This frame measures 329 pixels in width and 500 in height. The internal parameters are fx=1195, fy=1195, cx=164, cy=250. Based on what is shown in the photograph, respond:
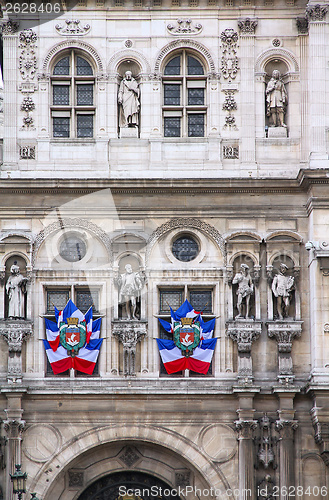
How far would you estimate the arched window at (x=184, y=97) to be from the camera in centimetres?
3600

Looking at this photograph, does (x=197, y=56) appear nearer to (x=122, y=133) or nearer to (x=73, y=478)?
(x=122, y=133)

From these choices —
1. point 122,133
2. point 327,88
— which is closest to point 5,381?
point 122,133

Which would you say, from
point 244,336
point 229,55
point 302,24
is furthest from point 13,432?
point 302,24

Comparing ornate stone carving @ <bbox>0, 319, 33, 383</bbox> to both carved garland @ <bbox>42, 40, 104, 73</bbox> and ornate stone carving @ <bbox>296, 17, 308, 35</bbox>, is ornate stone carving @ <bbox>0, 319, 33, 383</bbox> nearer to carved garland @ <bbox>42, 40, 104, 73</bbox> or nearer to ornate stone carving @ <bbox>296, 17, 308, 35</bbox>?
carved garland @ <bbox>42, 40, 104, 73</bbox>

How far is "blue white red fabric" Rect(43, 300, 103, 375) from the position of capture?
3431 centimetres

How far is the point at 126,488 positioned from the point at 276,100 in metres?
12.3

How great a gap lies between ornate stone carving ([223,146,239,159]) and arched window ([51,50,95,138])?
13.3ft

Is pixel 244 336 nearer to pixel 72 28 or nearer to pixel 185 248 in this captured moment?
pixel 185 248

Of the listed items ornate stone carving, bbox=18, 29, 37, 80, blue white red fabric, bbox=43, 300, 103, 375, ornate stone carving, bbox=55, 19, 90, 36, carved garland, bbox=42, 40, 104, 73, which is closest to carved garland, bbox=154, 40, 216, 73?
carved garland, bbox=42, 40, 104, 73

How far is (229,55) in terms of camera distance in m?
36.2

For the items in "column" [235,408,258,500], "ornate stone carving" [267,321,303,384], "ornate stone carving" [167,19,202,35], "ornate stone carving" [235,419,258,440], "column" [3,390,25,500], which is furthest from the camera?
"ornate stone carving" [167,19,202,35]

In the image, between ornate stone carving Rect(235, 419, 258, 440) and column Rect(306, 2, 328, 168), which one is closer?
ornate stone carving Rect(235, 419, 258, 440)

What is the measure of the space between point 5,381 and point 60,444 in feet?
7.80

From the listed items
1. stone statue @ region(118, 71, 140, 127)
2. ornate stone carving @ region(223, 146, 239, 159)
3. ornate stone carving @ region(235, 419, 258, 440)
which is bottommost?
ornate stone carving @ region(235, 419, 258, 440)
